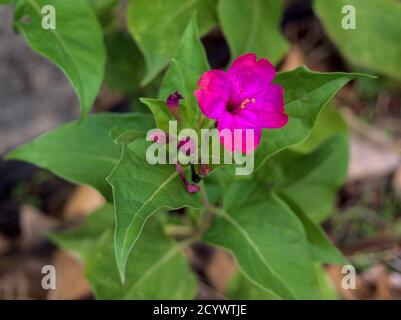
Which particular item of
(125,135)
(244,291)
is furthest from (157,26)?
(244,291)

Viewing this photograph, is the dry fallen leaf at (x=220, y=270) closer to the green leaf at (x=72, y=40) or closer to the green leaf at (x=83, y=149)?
the green leaf at (x=83, y=149)

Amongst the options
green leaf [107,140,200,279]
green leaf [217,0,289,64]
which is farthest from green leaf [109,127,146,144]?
green leaf [217,0,289,64]

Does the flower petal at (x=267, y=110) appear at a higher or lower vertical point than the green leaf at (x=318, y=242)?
higher

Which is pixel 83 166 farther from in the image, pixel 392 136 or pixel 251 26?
pixel 392 136

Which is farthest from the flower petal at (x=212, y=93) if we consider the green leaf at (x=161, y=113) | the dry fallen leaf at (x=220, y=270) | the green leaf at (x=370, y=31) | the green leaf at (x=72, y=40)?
the dry fallen leaf at (x=220, y=270)

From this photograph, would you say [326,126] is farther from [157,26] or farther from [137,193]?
[137,193]

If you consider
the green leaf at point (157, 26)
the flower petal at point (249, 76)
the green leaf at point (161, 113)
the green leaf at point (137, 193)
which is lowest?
the green leaf at point (137, 193)
